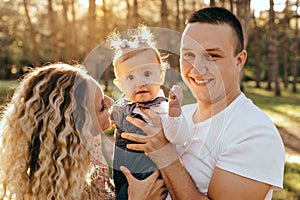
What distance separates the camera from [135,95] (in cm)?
283

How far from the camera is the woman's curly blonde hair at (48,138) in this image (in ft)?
7.77

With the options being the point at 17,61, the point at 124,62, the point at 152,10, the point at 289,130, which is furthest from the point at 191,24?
the point at 17,61

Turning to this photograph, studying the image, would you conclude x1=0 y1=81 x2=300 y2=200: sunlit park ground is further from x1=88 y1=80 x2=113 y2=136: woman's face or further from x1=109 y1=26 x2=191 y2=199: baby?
x1=88 y1=80 x2=113 y2=136: woman's face

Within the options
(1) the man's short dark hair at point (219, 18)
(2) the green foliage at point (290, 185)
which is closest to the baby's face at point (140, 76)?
(1) the man's short dark hair at point (219, 18)

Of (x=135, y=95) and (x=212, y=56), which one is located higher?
(x=212, y=56)

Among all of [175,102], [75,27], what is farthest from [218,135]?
[75,27]

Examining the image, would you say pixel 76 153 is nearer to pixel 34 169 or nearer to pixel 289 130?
pixel 34 169

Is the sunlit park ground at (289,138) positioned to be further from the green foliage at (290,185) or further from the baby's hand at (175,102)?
the baby's hand at (175,102)

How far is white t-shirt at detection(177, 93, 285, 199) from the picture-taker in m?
2.31

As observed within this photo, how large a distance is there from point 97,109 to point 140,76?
1.28 feet

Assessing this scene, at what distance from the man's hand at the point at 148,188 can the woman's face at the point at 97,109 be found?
0.32m

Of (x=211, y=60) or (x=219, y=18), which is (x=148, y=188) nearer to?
(x=211, y=60)

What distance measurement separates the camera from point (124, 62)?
2.88 m

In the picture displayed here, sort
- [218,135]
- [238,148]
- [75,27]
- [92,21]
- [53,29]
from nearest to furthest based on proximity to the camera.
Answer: [238,148] → [218,135] → [92,21] → [53,29] → [75,27]
